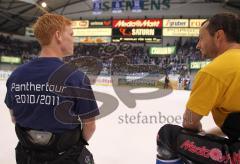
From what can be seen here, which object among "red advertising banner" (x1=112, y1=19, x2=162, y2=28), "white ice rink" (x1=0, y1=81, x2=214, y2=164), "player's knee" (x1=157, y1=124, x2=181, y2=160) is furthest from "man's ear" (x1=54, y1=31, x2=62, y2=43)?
"red advertising banner" (x1=112, y1=19, x2=162, y2=28)

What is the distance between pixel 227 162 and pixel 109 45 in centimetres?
1377

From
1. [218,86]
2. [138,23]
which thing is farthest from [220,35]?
[138,23]

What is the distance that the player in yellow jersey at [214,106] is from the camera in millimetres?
1275

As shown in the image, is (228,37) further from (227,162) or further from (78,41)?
(78,41)

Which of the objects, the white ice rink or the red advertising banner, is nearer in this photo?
the white ice rink

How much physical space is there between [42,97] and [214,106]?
595mm

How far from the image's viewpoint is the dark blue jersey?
1335mm

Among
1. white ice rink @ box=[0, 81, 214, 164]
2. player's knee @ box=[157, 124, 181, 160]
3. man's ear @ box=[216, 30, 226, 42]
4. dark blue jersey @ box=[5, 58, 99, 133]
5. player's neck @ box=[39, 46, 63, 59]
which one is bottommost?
white ice rink @ box=[0, 81, 214, 164]

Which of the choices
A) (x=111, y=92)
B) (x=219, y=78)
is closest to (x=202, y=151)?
(x=219, y=78)

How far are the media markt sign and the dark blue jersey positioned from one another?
539 inches

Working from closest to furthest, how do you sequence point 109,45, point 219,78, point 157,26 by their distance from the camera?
point 219,78 → point 157,26 → point 109,45

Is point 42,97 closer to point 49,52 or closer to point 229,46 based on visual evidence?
point 49,52

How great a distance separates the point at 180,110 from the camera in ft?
8.57

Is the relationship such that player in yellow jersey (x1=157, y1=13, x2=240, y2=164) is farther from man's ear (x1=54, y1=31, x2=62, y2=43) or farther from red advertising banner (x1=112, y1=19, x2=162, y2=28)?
red advertising banner (x1=112, y1=19, x2=162, y2=28)
